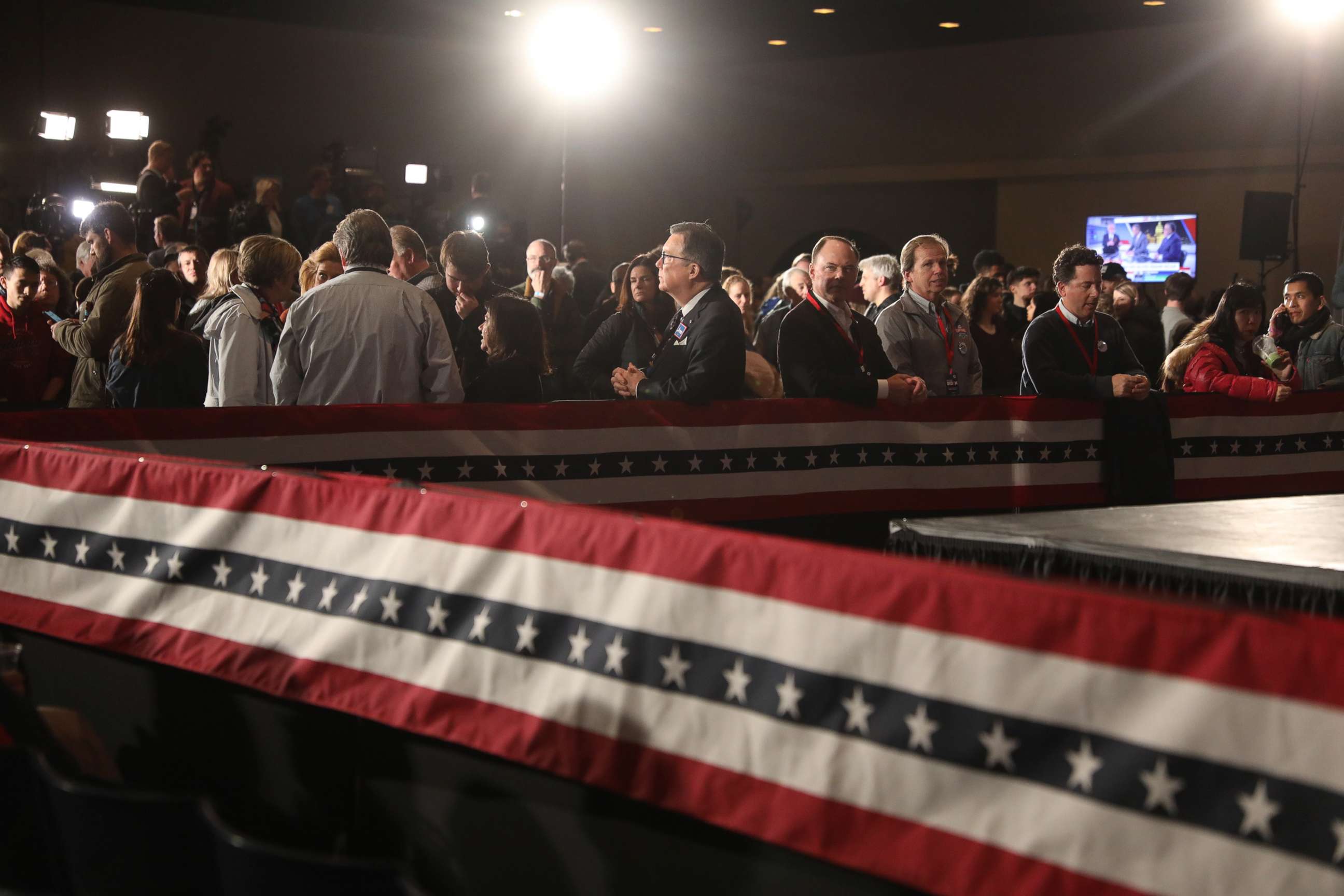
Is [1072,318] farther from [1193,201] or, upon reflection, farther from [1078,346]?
[1193,201]

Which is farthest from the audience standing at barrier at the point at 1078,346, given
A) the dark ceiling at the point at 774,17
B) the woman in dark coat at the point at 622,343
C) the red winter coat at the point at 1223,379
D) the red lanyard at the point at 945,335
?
the dark ceiling at the point at 774,17

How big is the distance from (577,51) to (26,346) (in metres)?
5.98

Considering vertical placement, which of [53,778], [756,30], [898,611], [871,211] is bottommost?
[53,778]

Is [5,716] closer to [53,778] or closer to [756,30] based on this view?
[53,778]

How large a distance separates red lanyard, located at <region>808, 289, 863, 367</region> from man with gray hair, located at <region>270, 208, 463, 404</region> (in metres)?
1.57

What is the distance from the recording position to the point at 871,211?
17.7 m

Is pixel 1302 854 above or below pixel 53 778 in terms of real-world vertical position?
above

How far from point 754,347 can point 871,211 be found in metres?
10.3

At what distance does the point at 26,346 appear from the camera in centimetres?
629

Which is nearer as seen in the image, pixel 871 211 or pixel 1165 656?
pixel 1165 656

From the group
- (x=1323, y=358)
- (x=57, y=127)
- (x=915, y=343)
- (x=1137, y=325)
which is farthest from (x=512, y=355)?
(x=57, y=127)

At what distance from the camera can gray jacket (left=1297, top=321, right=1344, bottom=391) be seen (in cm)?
770

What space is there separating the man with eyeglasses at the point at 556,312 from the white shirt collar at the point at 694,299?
8.93 feet

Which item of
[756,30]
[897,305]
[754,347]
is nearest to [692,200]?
[756,30]
